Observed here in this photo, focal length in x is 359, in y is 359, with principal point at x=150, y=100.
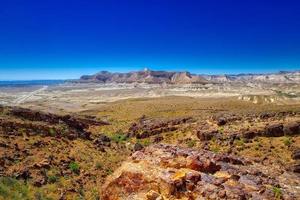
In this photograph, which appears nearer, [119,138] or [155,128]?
[119,138]

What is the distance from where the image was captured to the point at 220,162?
15109 mm

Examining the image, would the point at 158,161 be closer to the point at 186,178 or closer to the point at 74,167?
the point at 186,178

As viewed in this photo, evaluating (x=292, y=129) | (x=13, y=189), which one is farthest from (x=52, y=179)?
(x=292, y=129)

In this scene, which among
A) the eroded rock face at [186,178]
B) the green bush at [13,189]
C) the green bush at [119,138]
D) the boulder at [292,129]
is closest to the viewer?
the eroded rock face at [186,178]

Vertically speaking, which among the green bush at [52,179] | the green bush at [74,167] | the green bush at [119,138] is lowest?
the green bush at [119,138]

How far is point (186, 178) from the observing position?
12992 millimetres

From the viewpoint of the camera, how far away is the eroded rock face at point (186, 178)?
12.5 metres

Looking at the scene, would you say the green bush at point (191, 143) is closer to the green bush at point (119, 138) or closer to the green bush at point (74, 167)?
the green bush at point (119, 138)

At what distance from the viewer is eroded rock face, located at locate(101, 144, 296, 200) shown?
12547mm

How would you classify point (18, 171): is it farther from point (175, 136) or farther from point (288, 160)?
point (175, 136)

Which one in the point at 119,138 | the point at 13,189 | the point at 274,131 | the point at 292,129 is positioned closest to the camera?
the point at 13,189

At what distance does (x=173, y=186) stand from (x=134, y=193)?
1683 mm

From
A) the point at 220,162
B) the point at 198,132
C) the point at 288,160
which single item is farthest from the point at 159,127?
the point at 220,162

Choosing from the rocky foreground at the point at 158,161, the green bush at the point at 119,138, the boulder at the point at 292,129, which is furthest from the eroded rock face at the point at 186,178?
the green bush at the point at 119,138
